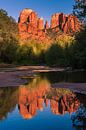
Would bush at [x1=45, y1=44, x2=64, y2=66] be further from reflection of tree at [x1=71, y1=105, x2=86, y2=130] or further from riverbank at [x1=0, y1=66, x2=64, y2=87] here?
reflection of tree at [x1=71, y1=105, x2=86, y2=130]

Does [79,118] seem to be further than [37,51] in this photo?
No

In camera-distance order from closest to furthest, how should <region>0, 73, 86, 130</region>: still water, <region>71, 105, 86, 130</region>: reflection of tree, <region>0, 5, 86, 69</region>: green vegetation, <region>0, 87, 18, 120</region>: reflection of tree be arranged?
<region>71, 105, 86, 130</region>: reflection of tree, <region>0, 73, 86, 130</region>: still water, <region>0, 87, 18, 120</region>: reflection of tree, <region>0, 5, 86, 69</region>: green vegetation

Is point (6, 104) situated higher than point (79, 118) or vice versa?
point (79, 118)

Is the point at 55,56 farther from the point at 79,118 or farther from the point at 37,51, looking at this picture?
the point at 79,118

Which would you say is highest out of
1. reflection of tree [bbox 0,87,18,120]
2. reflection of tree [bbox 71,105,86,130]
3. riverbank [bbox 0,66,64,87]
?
reflection of tree [bbox 71,105,86,130]

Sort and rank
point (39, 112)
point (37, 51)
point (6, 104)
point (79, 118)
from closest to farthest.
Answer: point (79, 118)
point (39, 112)
point (6, 104)
point (37, 51)

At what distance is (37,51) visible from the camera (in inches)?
5477

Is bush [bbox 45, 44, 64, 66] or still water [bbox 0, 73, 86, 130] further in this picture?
bush [bbox 45, 44, 64, 66]

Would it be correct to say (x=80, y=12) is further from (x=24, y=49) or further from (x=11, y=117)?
(x=24, y=49)

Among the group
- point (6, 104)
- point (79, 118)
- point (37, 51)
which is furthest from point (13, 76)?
point (37, 51)

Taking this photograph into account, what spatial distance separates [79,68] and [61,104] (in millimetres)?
63382

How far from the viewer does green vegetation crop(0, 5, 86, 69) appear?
68.2 meters

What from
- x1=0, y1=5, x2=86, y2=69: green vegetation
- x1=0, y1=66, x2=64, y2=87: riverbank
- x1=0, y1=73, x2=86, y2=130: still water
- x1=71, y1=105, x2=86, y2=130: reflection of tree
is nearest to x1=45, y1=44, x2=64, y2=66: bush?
x1=0, y1=5, x2=86, y2=69: green vegetation

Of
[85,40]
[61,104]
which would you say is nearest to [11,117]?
[61,104]
